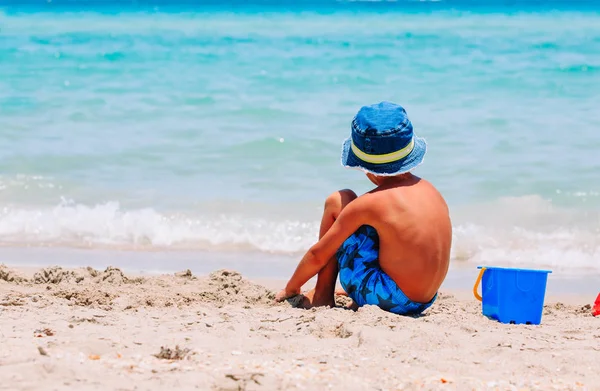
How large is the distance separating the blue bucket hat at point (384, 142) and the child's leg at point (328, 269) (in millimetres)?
174

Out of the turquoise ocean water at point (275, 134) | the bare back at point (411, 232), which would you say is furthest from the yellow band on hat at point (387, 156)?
the turquoise ocean water at point (275, 134)

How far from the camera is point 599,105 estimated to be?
928cm

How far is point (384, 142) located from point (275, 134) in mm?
4975

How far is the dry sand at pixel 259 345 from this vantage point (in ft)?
7.66

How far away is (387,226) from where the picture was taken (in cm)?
320

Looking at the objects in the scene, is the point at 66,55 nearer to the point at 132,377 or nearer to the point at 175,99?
the point at 175,99

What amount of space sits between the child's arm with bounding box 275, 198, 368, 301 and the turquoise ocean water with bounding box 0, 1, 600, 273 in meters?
1.96

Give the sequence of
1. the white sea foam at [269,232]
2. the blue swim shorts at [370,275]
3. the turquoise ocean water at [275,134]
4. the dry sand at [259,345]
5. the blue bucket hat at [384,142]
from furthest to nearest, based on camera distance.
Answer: the turquoise ocean water at [275,134] < the white sea foam at [269,232] < the blue swim shorts at [370,275] < the blue bucket hat at [384,142] < the dry sand at [259,345]

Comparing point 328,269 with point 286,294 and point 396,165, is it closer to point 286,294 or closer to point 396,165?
point 286,294

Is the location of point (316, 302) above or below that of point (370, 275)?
below

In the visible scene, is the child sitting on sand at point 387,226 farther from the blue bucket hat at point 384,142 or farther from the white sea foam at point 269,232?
the white sea foam at point 269,232

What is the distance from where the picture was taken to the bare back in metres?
3.19

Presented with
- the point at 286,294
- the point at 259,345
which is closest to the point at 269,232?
the point at 286,294

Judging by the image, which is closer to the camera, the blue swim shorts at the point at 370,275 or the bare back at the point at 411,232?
the bare back at the point at 411,232
